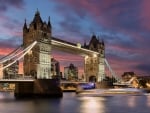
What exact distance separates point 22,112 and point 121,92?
1750 inches

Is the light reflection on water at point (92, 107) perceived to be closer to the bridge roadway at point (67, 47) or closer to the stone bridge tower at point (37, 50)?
the stone bridge tower at point (37, 50)

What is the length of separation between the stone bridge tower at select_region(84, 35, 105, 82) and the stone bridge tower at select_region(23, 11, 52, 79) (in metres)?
28.2

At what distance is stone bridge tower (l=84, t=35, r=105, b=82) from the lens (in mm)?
106244

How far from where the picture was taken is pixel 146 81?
6339 inches

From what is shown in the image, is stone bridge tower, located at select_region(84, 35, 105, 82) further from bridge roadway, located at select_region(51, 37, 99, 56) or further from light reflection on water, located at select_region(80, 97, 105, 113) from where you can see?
light reflection on water, located at select_region(80, 97, 105, 113)

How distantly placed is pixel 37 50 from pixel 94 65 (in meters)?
32.0

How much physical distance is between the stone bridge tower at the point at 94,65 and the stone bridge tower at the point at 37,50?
92.5 feet

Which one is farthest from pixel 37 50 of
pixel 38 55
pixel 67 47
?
pixel 67 47

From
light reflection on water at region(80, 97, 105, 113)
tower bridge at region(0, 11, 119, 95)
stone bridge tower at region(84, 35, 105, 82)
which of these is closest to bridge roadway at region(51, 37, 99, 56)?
tower bridge at region(0, 11, 119, 95)

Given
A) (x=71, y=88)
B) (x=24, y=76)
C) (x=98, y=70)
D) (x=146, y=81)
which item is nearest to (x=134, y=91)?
(x=98, y=70)

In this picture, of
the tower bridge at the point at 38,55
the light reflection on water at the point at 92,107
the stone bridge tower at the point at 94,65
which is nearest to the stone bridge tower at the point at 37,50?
the tower bridge at the point at 38,55

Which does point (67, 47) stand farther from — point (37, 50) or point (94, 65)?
point (94, 65)

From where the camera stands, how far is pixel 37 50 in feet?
251

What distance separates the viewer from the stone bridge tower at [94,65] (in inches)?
4183
